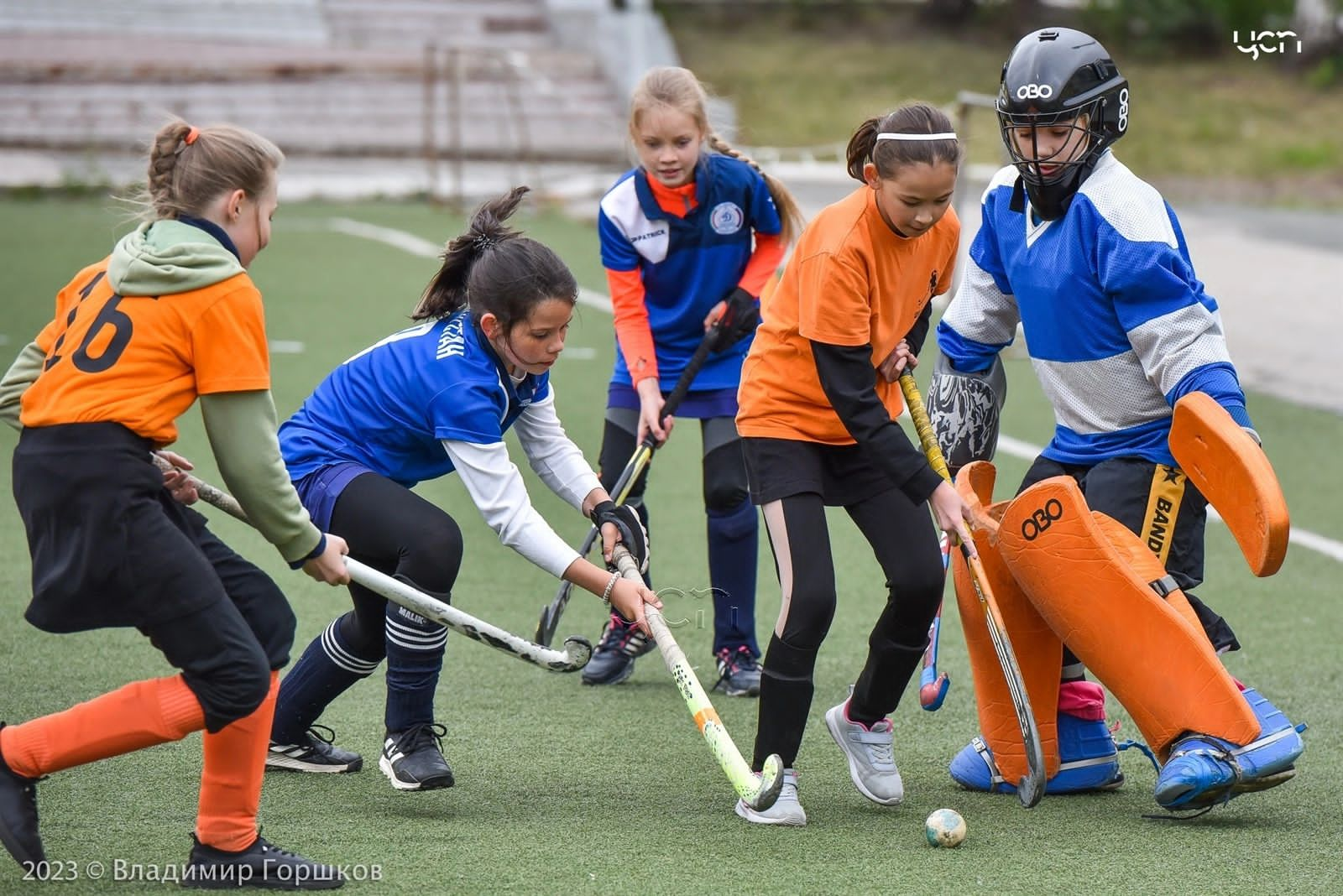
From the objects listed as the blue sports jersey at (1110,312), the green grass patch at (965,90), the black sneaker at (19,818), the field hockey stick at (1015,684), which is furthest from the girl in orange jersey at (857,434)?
the green grass patch at (965,90)

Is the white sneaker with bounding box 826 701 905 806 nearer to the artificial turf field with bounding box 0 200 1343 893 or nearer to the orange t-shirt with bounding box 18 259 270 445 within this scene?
the artificial turf field with bounding box 0 200 1343 893

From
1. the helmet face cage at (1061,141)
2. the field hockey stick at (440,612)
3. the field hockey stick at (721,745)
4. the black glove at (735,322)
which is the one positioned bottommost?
the field hockey stick at (721,745)

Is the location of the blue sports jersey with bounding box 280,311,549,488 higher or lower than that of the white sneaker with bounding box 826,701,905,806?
higher

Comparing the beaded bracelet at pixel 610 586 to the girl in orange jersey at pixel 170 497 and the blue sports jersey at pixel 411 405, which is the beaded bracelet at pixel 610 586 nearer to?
the blue sports jersey at pixel 411 405

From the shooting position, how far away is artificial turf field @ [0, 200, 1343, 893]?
3.18 meters

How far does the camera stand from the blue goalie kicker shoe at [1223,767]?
3.40m

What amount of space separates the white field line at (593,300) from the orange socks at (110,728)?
1.11 meters

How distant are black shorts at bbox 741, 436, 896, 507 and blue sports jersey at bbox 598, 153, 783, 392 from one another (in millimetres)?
1134

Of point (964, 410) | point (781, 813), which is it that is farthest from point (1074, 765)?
point (964, 410)

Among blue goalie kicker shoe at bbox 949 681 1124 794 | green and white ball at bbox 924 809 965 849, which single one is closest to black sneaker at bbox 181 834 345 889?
green and white ball at bbox 924 809 965 849

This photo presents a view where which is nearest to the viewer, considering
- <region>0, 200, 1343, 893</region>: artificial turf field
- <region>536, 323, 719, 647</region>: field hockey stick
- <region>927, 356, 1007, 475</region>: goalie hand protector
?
<region>0, 200, 1343, 893</region>: artificial turf field

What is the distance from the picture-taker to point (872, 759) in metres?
3.63

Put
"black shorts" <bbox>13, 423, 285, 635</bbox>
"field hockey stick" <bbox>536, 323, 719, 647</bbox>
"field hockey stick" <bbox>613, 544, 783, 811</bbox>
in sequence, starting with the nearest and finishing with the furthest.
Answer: "black shorts" <bbox>13, 423, 285, 635</bbox>
"field hockey stick" <bbox>613, 544, 783, 811</bbox>
"field hockey stick" <bbox>536, 323, 719, 647</bbox>

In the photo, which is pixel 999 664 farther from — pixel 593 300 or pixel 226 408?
pixel 593 300
